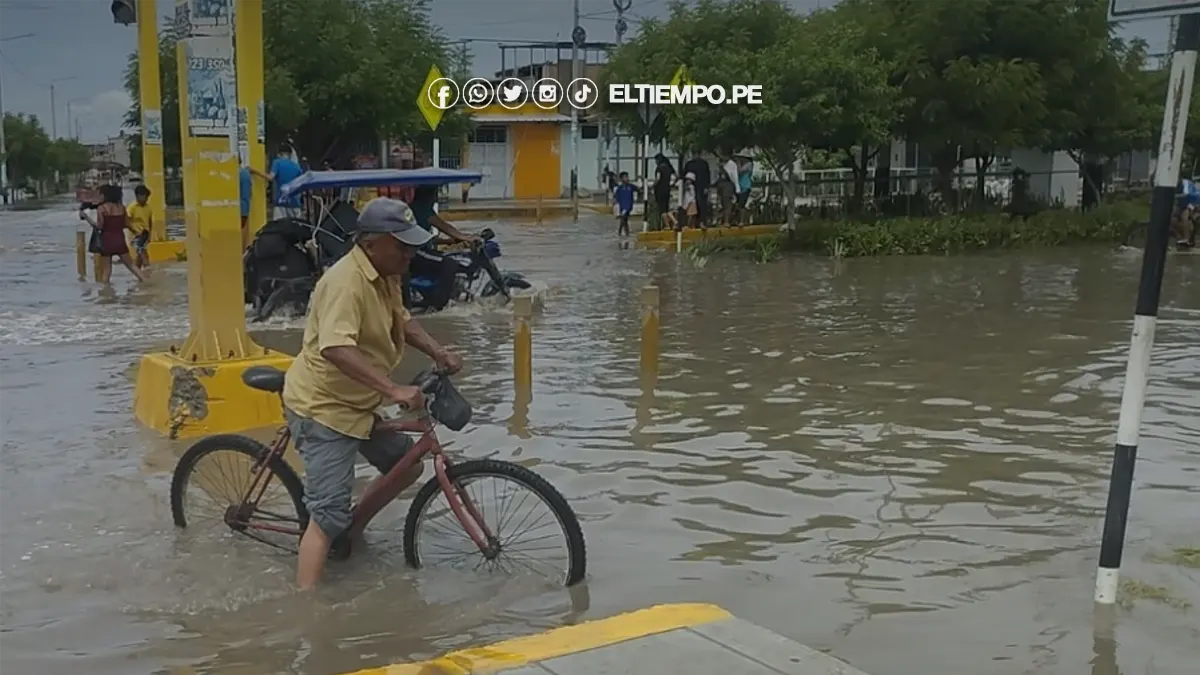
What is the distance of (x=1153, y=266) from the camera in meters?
4.99

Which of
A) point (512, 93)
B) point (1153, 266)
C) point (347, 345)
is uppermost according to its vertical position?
point (512, 93)

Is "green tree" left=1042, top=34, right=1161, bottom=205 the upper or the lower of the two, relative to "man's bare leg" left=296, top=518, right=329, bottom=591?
upper

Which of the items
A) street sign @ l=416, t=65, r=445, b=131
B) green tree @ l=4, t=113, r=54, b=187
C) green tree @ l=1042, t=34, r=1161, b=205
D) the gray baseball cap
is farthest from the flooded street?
green tree @ l=4, t=113, r=54, b=187

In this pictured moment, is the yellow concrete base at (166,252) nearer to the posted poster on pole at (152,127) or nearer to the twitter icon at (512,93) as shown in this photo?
the posted poster on pole at (152,127)

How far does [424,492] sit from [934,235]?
67.3 ft

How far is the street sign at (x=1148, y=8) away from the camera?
186 inches

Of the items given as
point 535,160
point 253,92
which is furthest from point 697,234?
point 535,160

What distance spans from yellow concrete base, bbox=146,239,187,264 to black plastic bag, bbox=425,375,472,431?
18.1m

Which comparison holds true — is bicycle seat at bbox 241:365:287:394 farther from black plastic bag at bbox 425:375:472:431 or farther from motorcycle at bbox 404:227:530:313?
motorcycle at bbox 404:227:530:313

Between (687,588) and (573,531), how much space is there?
66 centimetres

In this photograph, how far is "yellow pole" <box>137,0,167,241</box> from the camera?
66.4 feet

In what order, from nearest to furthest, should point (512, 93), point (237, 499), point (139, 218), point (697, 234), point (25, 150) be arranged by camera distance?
point (237, 499), point (139, 218), point (697, 234), point (512, 93), point (25, 150)

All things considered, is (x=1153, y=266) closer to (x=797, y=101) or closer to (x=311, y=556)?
(x=311, y=556)

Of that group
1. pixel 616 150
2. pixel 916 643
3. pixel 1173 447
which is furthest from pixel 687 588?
pixel 616 150
